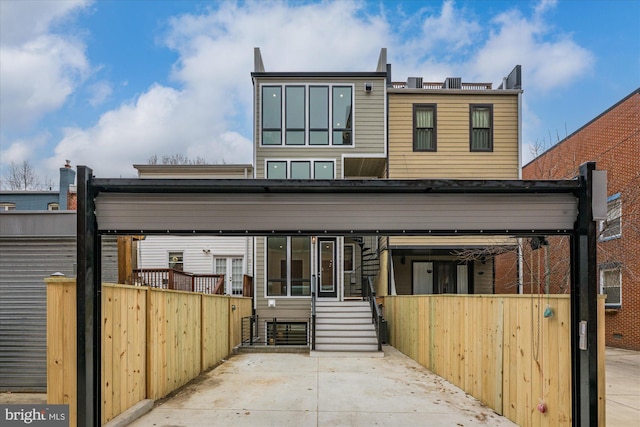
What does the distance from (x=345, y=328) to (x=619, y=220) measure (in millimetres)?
8405

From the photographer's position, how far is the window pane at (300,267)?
1375cm

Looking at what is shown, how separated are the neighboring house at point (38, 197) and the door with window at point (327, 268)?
1330cm

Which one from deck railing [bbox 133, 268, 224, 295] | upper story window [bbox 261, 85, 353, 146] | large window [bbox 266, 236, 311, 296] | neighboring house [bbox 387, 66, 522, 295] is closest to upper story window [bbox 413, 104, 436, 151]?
neighboring house [bbox 387, 66, 522, 295]

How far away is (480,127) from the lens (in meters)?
13.5

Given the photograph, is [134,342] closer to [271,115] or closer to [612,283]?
[271,115]

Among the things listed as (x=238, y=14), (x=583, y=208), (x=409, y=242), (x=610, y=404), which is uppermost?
(x=238, y=14)

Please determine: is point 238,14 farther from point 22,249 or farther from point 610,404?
point 610,404

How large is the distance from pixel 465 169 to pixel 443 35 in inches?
217

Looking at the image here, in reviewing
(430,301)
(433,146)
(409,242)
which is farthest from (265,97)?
(430,301)

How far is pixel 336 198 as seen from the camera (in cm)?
390

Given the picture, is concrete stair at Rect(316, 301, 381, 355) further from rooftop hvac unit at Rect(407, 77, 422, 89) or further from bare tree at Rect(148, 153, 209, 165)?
bare tree at Rect(148, 153, 209, 165)

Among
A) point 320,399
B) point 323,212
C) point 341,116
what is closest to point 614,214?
point 341,116

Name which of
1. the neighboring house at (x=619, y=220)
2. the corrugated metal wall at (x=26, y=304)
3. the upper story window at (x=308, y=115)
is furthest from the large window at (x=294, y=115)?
the corrugated metal wall at (x=26, y=304)

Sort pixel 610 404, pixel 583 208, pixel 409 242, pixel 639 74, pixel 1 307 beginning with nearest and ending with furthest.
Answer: pixel 583 208, pixel 610 404, pixel 1 307, pixel 639 74, pixel 409 242
